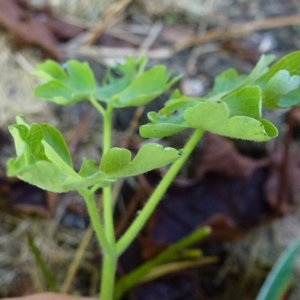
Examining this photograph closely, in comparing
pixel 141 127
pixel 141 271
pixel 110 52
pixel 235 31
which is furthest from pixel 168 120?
pixel 235 31

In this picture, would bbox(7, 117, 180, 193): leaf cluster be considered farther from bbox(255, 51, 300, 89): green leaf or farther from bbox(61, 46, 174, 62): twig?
bbox(61, 46, 174, 62): twig

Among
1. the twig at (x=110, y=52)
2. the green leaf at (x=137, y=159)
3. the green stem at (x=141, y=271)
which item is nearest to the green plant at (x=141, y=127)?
the green leaf at (x=137, y=159)

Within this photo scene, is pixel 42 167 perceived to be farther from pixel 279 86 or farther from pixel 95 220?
pixel 279 86

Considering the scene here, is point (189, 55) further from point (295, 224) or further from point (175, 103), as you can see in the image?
point (175, 103)

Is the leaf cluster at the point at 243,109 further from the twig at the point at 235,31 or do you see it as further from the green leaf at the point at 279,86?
the twig at the point at 235,31

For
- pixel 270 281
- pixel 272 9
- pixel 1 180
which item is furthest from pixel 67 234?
pixel 272 9

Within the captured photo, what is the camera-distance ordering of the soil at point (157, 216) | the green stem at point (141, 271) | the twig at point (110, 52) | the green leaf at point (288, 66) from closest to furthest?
the green leaf at point (288, 66) < the green stem at point (141, 271) < the soil at point (157, 216) < the twig at point (110, 52)

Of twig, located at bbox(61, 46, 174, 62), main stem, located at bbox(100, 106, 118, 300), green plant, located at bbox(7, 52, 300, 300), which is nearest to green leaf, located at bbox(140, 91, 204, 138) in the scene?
green plant, located at bbox(7, 52, 300, 300)
